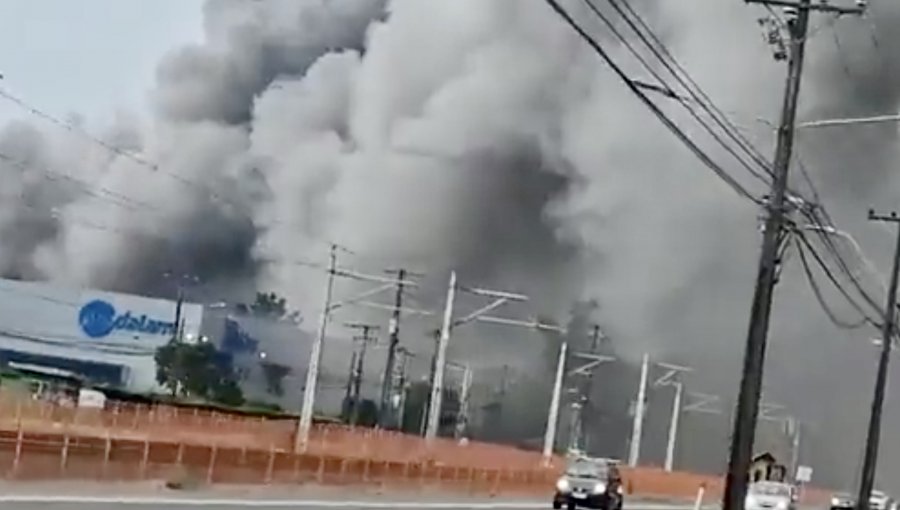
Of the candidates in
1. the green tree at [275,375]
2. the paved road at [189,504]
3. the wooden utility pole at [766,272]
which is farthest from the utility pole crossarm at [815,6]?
the green tree at [275,375]

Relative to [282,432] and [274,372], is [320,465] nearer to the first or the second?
[282,432]

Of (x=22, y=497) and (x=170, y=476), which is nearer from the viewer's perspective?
(x=22, y=497)

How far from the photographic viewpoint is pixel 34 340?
102875 mm

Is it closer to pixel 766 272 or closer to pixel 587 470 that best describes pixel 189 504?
pixel 766 272

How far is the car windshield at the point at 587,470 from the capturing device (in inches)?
2026

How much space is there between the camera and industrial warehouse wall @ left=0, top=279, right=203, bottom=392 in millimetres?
102000

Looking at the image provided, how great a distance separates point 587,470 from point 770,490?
14795 mm

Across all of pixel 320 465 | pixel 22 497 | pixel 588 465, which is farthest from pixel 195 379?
pixel 22 497

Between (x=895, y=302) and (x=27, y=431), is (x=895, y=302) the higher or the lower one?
the higher one

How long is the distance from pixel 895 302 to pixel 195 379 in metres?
62.1

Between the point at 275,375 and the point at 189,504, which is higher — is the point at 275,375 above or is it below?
above

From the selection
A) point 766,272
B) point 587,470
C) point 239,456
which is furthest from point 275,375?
point 766,272

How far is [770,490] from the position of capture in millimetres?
63875

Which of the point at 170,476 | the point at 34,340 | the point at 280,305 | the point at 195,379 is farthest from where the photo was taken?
the point at 280,305
